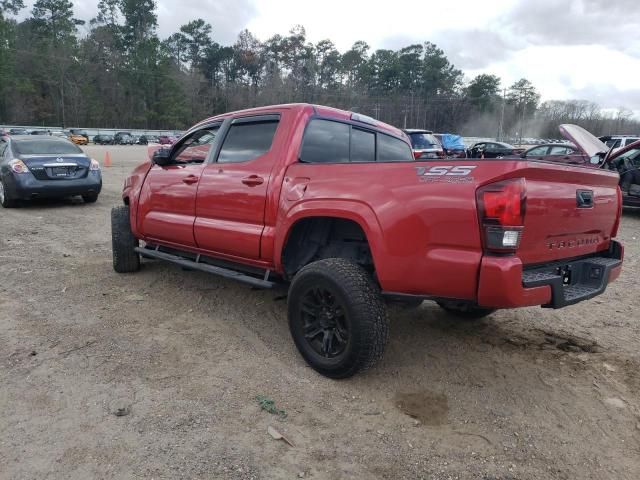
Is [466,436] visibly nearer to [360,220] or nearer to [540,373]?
[540,373]

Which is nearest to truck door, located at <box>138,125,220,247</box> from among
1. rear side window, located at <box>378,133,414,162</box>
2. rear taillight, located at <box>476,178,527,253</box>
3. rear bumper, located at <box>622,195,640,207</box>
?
rear side window, located at <box>378,133,414,162</box>

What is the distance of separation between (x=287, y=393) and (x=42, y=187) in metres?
8.51

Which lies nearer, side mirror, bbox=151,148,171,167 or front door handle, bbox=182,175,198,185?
front door handle, bbox=182,175,198,185

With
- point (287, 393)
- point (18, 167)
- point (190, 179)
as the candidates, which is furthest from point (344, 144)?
point (18, 167)

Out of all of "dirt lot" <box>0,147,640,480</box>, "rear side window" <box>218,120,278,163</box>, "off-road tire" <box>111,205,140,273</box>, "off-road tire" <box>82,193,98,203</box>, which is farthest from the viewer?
"off-road tire" <box>82,193,98,203</box>

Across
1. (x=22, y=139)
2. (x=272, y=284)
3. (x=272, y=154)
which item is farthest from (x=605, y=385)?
(x=22, y=139)

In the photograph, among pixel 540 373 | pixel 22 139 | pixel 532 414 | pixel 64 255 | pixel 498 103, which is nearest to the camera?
pixel 532 414

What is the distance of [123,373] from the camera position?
3.30m

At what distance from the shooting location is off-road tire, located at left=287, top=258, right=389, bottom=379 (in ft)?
9.73

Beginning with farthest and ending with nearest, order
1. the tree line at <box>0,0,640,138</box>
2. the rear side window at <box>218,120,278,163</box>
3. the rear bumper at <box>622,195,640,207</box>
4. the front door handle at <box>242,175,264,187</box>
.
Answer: the tree line at <box>0,0,640,138</box> → the rear bumper at <box>622,195,640,207</box> → the rear side window at <box>218,120,278,163</box> → the front door handle at <box>242,175,264,187</box>

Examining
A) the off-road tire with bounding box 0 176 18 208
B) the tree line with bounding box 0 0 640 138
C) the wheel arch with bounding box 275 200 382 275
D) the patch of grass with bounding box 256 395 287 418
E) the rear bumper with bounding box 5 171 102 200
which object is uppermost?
the tree line with bounding box 0 0 640 138

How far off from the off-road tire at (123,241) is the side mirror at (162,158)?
913 mm

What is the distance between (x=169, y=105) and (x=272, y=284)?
7921cm

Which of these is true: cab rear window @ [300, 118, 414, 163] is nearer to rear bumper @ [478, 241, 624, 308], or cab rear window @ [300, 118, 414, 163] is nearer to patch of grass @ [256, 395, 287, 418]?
rear bumper @ [478, 241, 624, 308]
